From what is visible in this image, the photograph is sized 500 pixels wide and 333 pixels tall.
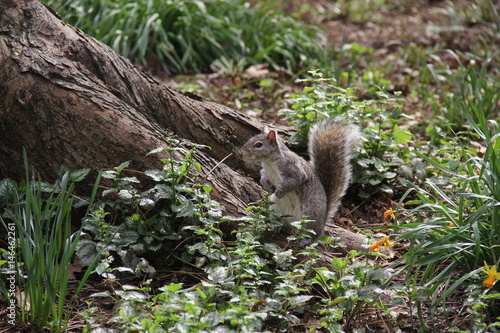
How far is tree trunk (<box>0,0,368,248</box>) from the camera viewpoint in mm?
3068

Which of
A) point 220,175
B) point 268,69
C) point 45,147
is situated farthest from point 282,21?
point 45,147

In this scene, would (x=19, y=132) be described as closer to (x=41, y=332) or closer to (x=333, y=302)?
(x=41, y=332)

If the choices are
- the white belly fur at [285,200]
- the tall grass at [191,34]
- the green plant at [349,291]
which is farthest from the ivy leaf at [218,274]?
the tall grass at [191,34]

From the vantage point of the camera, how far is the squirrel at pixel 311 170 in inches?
134

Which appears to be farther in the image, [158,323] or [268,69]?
[268,69]

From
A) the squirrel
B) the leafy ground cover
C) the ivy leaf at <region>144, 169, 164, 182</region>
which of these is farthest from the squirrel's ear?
the ivy leaf at <region>144, 169, 164, 182</region>

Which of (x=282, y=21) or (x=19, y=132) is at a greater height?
(x=19, y=132)

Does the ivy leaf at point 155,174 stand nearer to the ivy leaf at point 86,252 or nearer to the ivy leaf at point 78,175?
the ivy leaf at point 78,175

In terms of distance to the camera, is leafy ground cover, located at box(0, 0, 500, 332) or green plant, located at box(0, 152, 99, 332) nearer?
green plant, located at box(0, 152, 99, 332)

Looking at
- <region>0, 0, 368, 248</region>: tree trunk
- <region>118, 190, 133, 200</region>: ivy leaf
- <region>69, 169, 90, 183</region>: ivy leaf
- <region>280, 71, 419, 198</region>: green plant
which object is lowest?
<region>280, 71, 419, 198</region>: green plant

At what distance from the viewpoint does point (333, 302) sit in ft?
8.45

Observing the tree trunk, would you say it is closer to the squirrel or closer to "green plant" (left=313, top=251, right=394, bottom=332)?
→ the squirrel

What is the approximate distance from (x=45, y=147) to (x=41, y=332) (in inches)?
41.4

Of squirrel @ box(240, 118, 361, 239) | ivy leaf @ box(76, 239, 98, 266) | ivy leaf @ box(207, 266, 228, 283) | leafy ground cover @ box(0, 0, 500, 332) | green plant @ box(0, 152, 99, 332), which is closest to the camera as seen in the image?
green plant @ box(0, 152, 99, 332)
